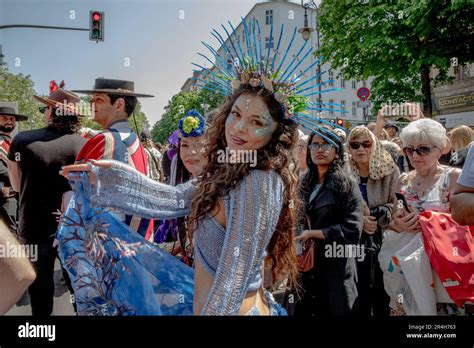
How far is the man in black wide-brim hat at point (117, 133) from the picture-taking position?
2453 mm

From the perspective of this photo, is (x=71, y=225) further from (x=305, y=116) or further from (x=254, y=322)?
(x=305, y=116)

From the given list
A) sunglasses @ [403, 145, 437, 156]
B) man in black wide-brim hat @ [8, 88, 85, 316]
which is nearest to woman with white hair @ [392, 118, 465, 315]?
sunglasses @ [403, 145, 437, 156]

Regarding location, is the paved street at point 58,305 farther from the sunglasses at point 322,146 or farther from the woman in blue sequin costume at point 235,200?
the sunglasses at point 322,146

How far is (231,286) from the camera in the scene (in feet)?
A: 4.76

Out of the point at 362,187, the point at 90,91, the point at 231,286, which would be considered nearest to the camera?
the point at 231,286

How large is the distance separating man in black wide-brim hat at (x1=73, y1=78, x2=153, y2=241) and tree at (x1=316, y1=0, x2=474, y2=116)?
921 cm

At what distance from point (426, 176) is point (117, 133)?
2131 mm

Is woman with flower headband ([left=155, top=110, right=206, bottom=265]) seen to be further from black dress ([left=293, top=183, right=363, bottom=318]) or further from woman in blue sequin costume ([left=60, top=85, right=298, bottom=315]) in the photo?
woman in blue sequin costume ([left=60, top=85, right=298, bottom=315])

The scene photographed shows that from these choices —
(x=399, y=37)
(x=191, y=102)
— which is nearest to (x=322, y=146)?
(x=191, y=102)

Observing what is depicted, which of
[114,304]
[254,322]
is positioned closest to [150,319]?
[114,304]

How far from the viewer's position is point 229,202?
1.54 meters

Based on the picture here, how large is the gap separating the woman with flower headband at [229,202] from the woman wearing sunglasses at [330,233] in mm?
905

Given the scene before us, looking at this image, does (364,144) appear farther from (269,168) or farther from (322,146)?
(269,168)

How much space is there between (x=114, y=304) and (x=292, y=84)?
1.27 m
